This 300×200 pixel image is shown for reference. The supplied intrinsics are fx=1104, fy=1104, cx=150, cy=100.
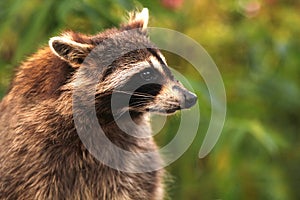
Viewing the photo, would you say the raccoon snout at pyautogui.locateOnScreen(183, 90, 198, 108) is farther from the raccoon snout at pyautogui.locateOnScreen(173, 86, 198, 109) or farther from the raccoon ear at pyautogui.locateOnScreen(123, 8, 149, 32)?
the raccoon ear at pyautogui.locateOnScreen(123, 8, 149, 32)

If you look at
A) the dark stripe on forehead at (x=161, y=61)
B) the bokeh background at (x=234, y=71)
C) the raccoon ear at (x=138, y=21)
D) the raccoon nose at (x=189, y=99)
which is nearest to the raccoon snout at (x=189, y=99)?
the raccoon nose at (x=189, y=99)

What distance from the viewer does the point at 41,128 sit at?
221 inches

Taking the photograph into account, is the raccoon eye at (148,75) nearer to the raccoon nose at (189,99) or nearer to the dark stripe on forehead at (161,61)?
the dark stripe on forehead at (161,61)

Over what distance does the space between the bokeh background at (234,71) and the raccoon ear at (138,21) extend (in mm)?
703

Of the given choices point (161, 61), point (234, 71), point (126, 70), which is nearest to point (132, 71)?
point (126, 70)

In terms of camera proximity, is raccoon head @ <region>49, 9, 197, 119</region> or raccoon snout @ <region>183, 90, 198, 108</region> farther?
raccoon head @ <region>49, 9, 197, 119</region>

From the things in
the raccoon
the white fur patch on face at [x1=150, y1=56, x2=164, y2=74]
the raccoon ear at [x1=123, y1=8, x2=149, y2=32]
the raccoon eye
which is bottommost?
the raccoon

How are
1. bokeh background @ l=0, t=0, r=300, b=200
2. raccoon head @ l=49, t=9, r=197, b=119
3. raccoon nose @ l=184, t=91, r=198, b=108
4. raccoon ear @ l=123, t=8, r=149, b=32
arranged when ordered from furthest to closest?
bokeh background @ l=0, t=0, r=300, b=200 → raccoon ear @ l=123, t=8, r=149, b=32 → raccoon head @ l=49, t=9, r=197, b=119 → raccoon nose @ l=184, t=91, r=198, b=108

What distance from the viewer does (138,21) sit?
5.64m

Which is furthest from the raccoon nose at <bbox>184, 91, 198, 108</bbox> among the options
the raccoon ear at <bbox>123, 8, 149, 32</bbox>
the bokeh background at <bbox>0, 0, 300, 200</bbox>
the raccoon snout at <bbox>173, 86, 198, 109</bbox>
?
the bokeh background at <bbox>0, 0, 300, 200</bbox>

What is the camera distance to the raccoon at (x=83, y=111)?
537cm

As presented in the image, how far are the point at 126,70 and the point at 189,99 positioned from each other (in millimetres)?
371

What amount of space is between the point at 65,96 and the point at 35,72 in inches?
12.1

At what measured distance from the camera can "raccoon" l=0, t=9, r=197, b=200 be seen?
537 cm
